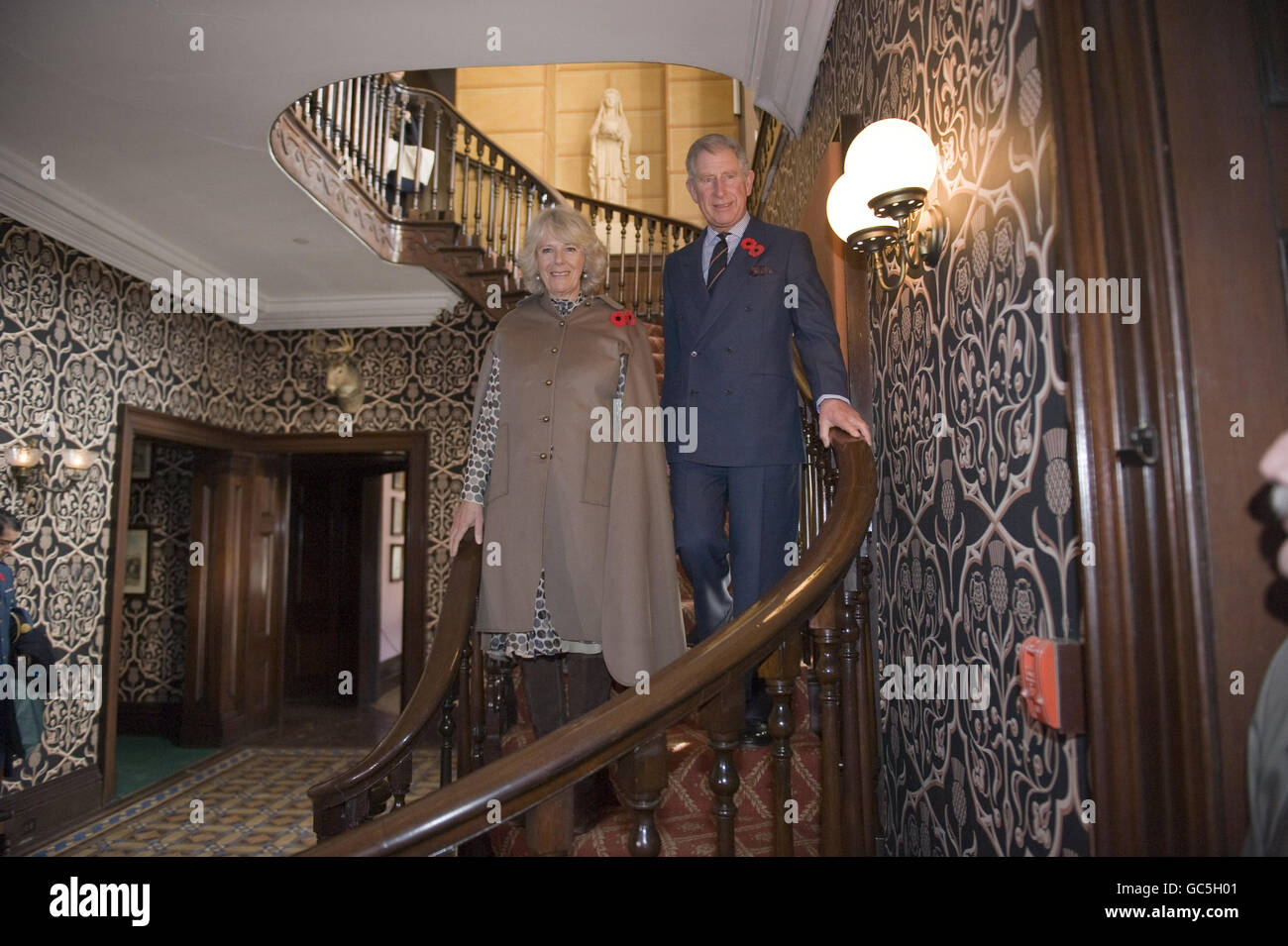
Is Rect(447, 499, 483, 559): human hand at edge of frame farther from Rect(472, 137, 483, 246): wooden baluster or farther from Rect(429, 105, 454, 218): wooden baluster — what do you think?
Rect(429, 105, 454, 218): wooden baluster

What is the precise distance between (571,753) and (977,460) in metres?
0.90

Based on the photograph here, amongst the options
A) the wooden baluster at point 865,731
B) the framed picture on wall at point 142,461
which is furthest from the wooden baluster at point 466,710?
the framed picture on wall at point 142,461

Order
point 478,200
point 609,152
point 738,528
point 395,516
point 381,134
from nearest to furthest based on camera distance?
1. point 738,528
2. point 381,134
3. point 478,200
4. point 609,152
5. point 395,516

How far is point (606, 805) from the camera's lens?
1806 millimetres

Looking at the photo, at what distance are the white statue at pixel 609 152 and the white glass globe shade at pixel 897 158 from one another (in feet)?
26.5

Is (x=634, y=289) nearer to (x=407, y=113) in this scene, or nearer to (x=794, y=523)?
(x=407, y=113)

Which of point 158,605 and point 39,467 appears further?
point 158,605

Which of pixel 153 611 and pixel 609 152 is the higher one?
pixel 609 152

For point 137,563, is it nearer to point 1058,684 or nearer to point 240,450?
point 240,450

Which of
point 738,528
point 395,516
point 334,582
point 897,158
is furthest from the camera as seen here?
point 395,516

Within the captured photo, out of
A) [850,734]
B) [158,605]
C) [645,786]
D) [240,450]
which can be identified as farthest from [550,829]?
[158,605]

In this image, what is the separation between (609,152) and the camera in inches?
367

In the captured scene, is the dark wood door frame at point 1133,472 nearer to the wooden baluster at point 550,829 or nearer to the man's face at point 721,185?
the wooden baluster at point 550,829

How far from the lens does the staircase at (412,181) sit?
4.71 m
